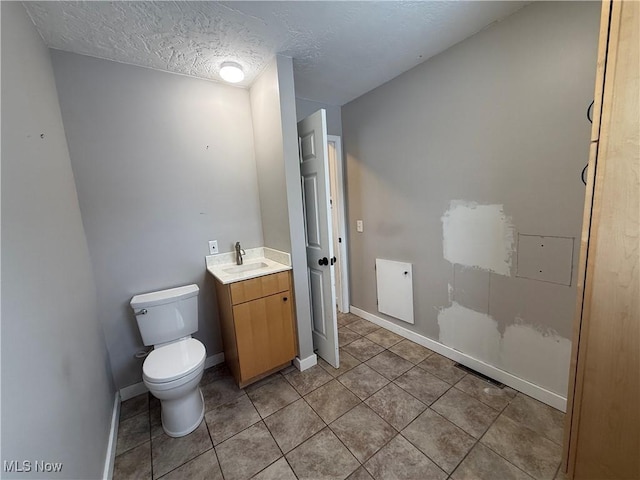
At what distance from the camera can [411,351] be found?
2.30 metres

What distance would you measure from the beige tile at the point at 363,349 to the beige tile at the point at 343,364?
5 centimetres

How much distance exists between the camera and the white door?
1915mm

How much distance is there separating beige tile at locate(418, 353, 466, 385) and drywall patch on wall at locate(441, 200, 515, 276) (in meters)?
0.84

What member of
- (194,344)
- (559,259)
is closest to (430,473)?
(559,259)

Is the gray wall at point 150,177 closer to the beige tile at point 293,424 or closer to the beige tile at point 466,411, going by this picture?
the beige tile at point 293,424

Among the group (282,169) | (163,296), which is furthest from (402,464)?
(282,169)

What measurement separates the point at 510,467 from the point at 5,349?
210 centimetres

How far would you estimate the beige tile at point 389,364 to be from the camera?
6.64 feet

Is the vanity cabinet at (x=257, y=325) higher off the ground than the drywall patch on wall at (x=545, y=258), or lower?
lower

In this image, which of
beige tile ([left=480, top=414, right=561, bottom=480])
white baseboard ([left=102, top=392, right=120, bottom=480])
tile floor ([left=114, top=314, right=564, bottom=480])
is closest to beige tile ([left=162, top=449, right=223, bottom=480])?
tile floor ([left=114, top=314, right=564, bottom=480])

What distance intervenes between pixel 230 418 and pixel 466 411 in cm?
152

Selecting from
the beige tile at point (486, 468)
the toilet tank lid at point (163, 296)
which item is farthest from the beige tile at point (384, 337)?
the toilet tank lid at point (163, 296)

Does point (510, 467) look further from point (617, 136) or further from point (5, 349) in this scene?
point (5, 349)

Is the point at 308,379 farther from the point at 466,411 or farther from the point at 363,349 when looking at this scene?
the point at 466,411
